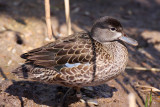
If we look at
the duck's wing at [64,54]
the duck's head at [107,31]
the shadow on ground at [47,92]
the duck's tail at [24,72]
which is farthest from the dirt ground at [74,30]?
the duck's head at [107,31]

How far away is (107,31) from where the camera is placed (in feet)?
10.2

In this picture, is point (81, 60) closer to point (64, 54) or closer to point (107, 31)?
point (64, 54)

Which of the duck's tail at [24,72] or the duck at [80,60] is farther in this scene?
the duck's tail at [24,72]

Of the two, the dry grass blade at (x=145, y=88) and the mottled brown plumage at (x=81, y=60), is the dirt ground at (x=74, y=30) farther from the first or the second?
the mottled brown plumage at (x=81, y=60)

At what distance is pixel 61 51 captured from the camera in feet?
9.67

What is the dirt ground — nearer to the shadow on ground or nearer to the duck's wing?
the shadow on ground

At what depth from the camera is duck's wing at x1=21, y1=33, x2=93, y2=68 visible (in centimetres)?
288

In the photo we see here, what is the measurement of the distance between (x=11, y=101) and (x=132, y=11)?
3910 mm

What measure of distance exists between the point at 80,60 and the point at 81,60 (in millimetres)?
12

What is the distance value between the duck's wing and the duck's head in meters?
0.17

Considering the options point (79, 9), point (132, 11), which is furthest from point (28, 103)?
point (132, 11)

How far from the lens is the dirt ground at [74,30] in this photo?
3283mm

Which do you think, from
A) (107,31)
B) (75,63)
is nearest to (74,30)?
(107,31)

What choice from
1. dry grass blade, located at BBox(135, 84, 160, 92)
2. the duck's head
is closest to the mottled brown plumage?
the duck's head
